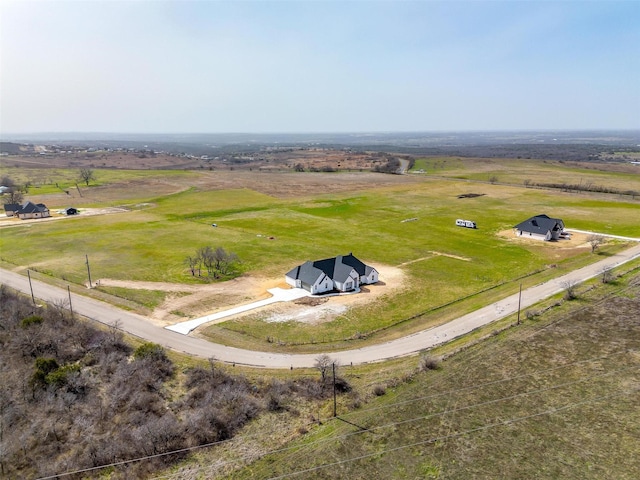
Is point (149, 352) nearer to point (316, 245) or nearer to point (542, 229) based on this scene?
point (316, 245)

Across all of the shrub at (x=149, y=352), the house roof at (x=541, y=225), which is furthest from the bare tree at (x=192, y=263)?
the house roof at (x=541, y=225)

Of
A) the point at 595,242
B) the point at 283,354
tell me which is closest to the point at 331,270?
the point at 283,354

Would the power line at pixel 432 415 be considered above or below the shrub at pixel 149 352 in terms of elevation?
below

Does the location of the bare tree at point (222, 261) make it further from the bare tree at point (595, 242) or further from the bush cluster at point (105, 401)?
the bare tree at point (595, 242)

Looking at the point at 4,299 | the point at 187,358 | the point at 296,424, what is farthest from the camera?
the point at 4,299

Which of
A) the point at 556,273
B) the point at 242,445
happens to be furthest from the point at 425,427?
the point at 556,273

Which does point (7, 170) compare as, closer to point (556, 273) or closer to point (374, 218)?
point (374, 218)
